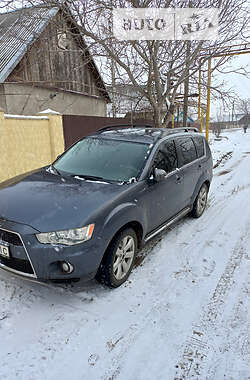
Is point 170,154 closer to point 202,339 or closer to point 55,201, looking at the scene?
point 55,201

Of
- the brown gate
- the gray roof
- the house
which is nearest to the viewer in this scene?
the house

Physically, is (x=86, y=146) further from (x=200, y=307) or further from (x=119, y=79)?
(x=119, y=79)

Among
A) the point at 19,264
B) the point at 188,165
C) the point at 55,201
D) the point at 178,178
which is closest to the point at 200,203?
the point at 188,165

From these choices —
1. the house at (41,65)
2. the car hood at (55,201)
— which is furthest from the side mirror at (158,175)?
the house at (41,65)

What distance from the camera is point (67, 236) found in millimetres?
2303

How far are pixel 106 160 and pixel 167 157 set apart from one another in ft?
3.00

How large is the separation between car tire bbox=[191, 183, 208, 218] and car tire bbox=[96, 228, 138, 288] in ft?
6.88

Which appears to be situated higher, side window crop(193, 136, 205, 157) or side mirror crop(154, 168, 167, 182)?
side window crop(193, 136, 205, 157)

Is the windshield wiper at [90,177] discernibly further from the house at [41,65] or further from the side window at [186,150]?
the house at [41,65]

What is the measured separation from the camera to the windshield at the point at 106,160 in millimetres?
3205

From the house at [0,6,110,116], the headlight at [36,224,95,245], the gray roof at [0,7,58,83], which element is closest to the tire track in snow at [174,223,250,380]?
the headlight at [36,224,95,245]

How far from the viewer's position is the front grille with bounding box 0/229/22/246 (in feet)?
7.64

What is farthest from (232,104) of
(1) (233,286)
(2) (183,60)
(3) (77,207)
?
(3) (77,207)

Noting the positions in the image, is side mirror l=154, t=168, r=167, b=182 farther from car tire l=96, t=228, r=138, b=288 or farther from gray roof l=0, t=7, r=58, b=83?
gray roof l=0, t=7, r=58, b=83
